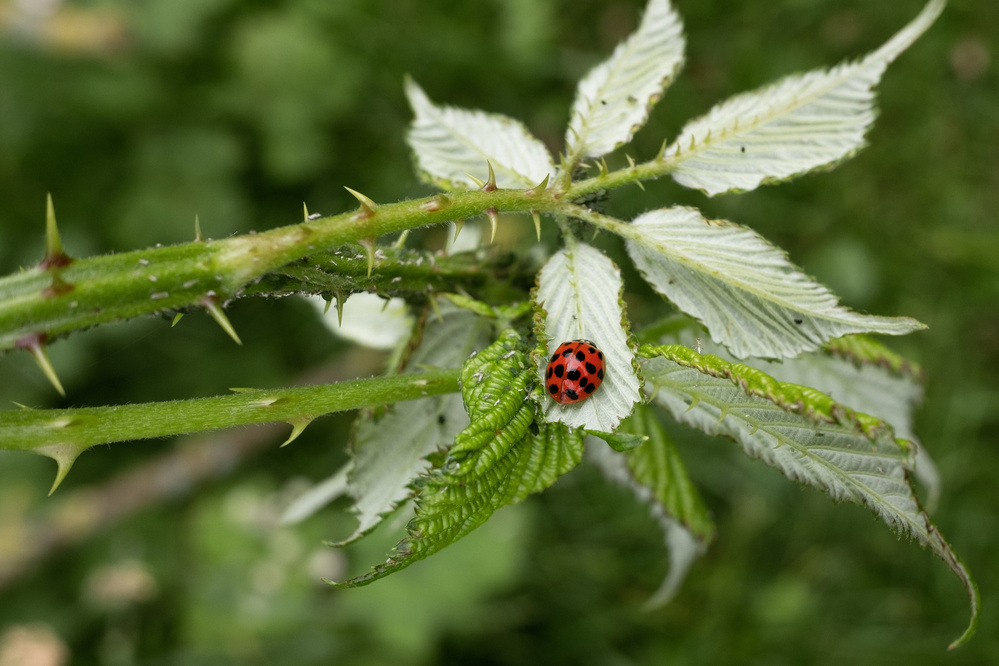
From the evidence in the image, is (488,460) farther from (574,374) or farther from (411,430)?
(411,430)

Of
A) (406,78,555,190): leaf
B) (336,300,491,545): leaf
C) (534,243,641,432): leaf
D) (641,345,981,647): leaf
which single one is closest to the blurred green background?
(406,78,555,190): leaf

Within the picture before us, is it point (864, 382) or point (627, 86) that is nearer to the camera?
point (627, 86)

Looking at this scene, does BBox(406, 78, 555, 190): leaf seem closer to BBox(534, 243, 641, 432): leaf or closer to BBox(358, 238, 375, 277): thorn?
BBox(534, 243, 641, 432): leaf

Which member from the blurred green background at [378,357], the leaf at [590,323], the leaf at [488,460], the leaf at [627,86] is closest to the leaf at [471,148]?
the leaf at [627,86]

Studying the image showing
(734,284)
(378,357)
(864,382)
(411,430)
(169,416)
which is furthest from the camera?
(378,357)

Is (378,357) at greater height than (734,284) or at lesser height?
lesser

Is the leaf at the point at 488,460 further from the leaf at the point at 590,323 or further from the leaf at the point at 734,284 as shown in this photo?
the leaf at the point at 734,284

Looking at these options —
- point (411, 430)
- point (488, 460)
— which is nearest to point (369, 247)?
point (488, 460)

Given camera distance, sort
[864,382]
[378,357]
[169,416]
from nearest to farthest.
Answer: [169,416] → [864,382] → [378,357]
